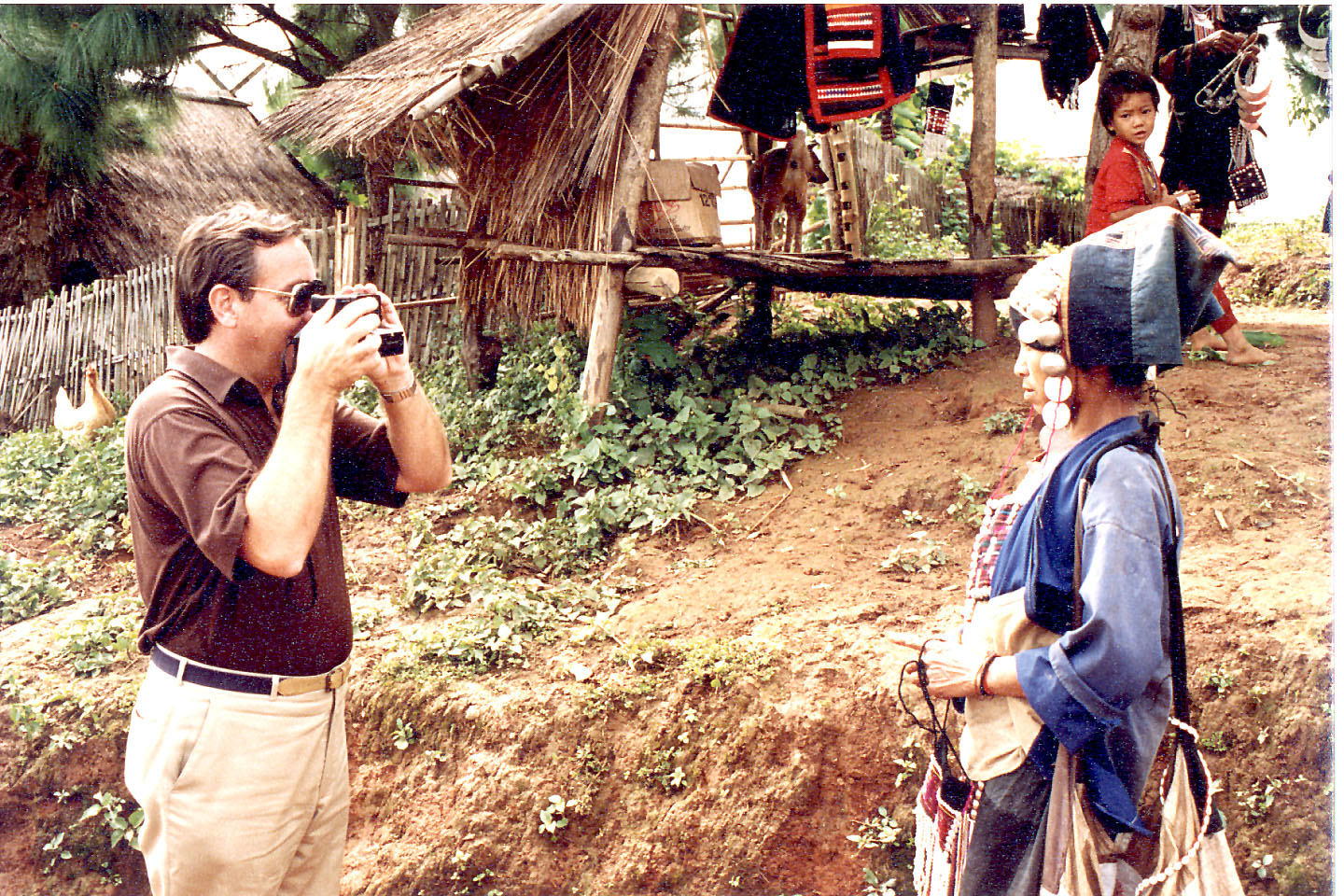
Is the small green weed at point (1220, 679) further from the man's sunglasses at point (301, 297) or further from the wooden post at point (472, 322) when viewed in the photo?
the wooden post at point (472, 322)

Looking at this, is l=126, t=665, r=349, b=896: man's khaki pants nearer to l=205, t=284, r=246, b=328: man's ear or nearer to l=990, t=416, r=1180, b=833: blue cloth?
l=205, t=284, r=246, b=328: man's ear

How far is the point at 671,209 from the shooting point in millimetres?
6719

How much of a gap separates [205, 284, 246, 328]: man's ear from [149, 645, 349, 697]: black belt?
0.69 metres

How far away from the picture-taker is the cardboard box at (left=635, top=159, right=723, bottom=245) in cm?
646

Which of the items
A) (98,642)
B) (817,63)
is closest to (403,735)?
(98,642)

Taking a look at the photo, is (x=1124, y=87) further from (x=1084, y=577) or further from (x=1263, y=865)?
(x=1084, y=577)

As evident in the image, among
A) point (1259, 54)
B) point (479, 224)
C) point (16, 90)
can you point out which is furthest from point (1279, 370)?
point (16, 90)

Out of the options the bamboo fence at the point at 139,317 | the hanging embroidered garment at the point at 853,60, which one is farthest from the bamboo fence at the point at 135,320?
the hanging embroidered garment at the point at 853,60

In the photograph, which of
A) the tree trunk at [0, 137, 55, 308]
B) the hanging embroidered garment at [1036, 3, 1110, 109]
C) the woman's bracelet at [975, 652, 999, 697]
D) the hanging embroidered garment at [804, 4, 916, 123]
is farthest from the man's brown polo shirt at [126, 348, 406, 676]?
the tree trunk at [0, 137, 55, 308]

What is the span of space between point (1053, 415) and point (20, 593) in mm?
5140

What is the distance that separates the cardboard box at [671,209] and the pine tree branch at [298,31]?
4.81 m

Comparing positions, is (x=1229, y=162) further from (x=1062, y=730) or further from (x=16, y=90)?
(x=16, y=90)

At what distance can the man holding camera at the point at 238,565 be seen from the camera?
193cm

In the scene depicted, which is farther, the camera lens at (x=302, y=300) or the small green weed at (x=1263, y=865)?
the small green weed at (x=1263, y=865)
